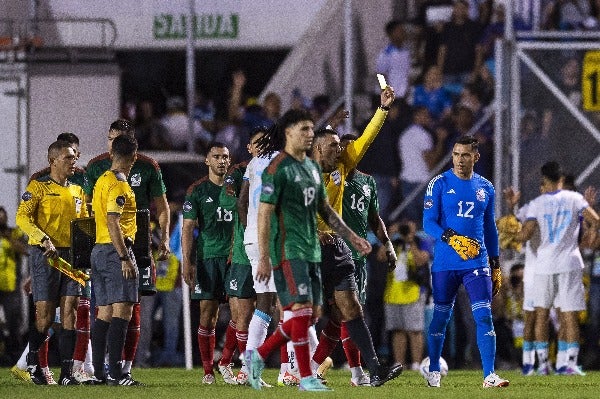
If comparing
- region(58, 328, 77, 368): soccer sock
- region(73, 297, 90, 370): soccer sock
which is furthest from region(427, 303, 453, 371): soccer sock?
region(58, 328, 77, 368): soccer sock

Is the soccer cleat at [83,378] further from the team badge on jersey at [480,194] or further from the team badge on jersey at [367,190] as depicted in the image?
the team badge on jersey at [480,194]

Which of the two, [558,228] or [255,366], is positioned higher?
[558,228]

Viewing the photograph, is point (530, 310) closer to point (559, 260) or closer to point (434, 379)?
point (559, 260)

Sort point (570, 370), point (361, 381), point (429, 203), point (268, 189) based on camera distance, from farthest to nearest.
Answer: point (570, 370) → point (429, 203) → point (361, 381) → point (268, 189)

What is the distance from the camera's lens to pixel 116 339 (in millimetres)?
14695

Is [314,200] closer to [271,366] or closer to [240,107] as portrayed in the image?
[271,366]

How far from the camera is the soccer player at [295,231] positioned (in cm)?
1287

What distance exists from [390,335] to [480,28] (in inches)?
228

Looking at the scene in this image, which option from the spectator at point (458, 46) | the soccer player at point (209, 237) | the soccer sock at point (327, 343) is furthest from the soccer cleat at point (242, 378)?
the spectator at point (458, 46)

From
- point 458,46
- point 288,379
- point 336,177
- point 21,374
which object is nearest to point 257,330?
point 288,379

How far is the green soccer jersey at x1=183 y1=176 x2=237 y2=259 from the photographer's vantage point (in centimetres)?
1644

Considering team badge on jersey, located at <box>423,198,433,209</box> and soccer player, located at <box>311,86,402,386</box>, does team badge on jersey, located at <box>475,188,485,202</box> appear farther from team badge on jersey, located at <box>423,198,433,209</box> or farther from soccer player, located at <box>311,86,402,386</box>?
soccer player, located at <box>311,86,402,386</box>

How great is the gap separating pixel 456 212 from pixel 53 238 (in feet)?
12.5

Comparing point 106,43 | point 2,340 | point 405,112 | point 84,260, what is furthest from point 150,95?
point 84,260
